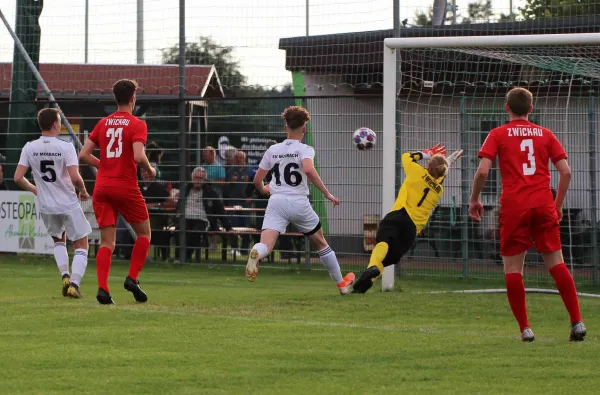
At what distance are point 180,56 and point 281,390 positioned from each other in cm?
1209

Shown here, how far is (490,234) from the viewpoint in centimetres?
1574

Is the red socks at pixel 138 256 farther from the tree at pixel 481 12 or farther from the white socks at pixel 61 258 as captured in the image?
the tree at pixel 481 12

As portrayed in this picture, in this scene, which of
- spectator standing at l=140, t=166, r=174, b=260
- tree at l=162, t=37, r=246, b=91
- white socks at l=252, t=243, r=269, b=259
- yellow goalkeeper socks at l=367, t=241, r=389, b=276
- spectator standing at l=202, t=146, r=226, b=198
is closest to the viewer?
white socks at l=252, t=243, r=269, b=259

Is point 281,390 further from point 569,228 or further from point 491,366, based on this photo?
point 569,228

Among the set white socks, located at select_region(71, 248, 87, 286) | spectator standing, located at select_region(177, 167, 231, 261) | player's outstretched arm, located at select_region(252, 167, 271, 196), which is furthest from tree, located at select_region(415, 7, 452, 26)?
white socks, located at select_region(71, 248, 87, 286)

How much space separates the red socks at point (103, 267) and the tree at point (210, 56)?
6.71 m

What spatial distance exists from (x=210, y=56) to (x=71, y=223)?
6.28 meters

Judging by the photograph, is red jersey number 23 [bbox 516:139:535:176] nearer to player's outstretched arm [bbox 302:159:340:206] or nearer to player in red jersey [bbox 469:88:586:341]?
player in red jersey [bbox 469:88:586:341]

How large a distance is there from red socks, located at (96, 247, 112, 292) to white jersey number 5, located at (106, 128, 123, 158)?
93 cm

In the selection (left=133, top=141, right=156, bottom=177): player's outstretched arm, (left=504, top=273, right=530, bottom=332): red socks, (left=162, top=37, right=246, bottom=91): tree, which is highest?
(left=162, top=37, right=246, bottom=91): tree

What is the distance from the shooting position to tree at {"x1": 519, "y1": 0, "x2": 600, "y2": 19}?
1558cm

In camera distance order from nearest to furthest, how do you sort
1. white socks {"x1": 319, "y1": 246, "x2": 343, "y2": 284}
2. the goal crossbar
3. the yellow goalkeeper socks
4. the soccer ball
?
the goal crossbar
the yellow goalkeeper socks
white socks {"x1": 319, "y1": 246, "x2": 343, "y2": 284}
the soccer ball

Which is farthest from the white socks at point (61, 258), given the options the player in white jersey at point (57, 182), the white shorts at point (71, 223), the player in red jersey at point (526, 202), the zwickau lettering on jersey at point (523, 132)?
the zwickau lettering on jersey at point (523, 132)

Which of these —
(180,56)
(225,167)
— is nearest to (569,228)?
(225,167)
